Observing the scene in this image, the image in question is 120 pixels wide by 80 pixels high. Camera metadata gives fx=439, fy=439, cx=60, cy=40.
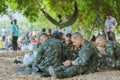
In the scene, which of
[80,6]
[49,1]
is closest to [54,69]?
[80,6]

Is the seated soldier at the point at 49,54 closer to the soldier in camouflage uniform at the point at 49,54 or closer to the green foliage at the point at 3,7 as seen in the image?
the soldier in camouflage uniform at the point at 49,54

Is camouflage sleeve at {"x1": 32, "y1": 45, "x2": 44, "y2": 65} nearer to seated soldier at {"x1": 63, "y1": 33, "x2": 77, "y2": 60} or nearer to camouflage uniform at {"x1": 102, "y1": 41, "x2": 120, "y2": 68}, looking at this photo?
seated soldier at {"x1": 63, "y1": 33, "x2": 77, "y2": 60}

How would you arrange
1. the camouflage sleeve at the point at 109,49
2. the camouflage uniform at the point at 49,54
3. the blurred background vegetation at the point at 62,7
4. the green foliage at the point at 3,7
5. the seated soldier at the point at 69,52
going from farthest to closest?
the blurred background vegetation at the point at 62,7
the green foliage at the point at 3,7
the camouflage sleeve at the point at 109,49
the seated soldier at the point at 69,52
the camouflage uniform at the point at 49,54

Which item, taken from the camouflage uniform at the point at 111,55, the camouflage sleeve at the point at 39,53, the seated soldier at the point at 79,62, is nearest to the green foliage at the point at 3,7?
the camouflage sleeve at the point at 39,53

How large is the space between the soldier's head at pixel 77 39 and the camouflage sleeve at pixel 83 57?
0.22 meters

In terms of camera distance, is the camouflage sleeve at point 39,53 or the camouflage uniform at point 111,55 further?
the camouflage uniform at point 111,55

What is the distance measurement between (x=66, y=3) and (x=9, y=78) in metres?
16.3

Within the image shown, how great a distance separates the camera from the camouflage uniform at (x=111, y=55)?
442 inches

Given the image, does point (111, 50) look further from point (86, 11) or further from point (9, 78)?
point (86, 11)

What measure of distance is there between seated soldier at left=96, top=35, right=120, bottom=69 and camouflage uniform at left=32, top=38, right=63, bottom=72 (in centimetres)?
113

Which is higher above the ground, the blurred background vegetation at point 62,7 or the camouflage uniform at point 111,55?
the blurred background vegetation at point 62,7

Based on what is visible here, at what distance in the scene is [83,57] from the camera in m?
10.2

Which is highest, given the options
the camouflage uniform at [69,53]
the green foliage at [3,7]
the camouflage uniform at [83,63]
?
the green foliage at [3,7]

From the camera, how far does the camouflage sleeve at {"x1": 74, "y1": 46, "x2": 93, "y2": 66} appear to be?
10242mm
